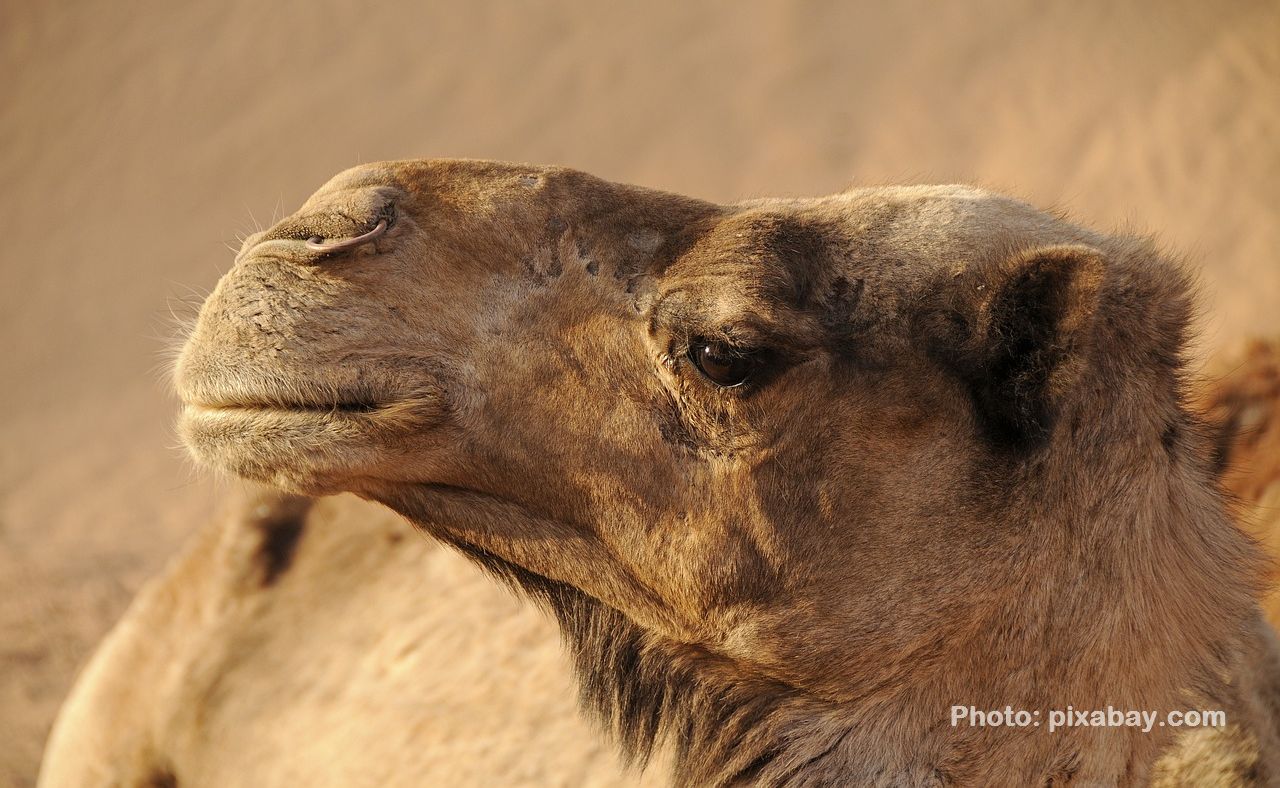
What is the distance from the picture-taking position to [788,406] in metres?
2.00

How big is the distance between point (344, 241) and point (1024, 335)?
1.12 metres

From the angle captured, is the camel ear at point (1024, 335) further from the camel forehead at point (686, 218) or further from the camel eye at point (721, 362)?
the camel eye at point (721, 362)

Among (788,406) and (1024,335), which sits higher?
(1024,335)

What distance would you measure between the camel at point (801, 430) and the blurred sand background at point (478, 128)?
5.42m

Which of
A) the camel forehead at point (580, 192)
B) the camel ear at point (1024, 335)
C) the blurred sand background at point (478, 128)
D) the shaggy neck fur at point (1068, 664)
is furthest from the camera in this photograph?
the blurred sand background at point (478, 128)

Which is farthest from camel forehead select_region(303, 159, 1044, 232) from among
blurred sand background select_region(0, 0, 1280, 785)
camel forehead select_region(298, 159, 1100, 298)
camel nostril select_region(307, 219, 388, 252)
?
blurred sand background select_region(0, 0, 1280, 785)

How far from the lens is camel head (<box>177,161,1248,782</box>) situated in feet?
6.53

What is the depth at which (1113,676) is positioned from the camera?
2021mm

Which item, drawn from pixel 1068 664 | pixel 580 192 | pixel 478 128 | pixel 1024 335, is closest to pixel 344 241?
pixel 580 192

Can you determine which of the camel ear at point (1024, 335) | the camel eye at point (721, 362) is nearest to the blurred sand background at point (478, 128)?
the camel eye at point (721, 362)

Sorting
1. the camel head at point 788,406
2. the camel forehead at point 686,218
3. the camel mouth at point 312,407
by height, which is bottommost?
the camel mouth at point 312,407

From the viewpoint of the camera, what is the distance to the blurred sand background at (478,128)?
830 cm

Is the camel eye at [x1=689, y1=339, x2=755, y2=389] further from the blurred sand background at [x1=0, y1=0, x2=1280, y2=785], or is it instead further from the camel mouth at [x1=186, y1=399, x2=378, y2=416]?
the blurred sand background at [x1=0, y1=0, x2=1280, y2=785]

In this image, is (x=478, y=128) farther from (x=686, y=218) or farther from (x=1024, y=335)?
(x=1024, y=335)
